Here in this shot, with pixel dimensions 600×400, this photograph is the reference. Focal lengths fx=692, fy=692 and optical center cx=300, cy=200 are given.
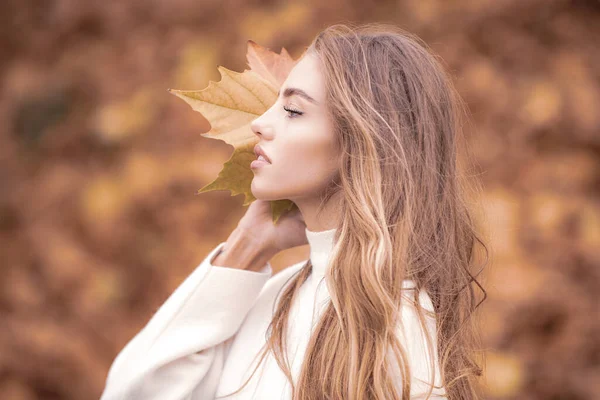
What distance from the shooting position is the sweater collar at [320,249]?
110 cm

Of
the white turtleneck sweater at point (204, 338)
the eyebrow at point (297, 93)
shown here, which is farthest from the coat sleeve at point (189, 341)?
the eyebrow at point (297, 93)

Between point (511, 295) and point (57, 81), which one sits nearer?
point (511, 295)

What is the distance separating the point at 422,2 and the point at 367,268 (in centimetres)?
171

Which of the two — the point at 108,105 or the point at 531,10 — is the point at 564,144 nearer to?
the point at 531,10

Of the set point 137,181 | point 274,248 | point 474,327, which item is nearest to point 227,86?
point 274,248

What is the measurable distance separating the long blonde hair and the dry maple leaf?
0.13 meters

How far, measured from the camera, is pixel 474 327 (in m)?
1.16

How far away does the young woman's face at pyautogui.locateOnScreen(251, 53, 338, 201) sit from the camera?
1.04 m

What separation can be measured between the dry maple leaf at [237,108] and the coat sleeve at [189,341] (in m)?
0.16

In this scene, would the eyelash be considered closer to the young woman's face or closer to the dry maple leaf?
the young woman's face

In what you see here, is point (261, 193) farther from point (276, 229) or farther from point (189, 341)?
point (189, 341)

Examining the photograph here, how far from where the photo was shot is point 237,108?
3.82 ft

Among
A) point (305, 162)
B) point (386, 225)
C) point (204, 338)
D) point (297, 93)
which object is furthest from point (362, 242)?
point (204, 338)

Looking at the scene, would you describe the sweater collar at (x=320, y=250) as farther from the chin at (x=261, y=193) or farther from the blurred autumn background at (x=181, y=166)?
the blurred autumn background at (x=181, y=166)
